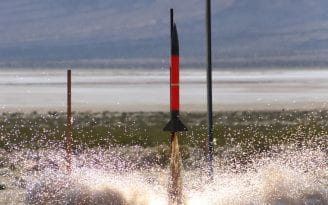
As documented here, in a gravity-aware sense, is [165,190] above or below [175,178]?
below

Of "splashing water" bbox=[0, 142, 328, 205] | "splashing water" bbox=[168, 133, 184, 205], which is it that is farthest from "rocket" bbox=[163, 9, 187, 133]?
"splashing water" bbox=[0, 142, 328, 205]

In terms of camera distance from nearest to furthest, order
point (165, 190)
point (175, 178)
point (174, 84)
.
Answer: point (174, 84)
point (175, 178)
point (165, 190)

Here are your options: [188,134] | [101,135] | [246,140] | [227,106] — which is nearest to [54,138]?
[101,135]

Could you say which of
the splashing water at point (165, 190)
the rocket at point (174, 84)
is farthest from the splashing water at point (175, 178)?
the splashing water at point (165, 190)

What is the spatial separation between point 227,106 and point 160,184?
4221 centimetres

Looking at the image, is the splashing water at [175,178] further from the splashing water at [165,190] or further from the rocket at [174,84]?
the splashing water at [165,190]

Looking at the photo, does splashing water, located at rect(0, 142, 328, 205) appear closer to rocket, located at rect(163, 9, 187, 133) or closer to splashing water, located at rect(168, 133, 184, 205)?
splashing water, located at rect(168, 133, 184, 205)

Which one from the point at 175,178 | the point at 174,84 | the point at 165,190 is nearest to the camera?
the point at 174,84

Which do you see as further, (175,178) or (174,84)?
(175,178)

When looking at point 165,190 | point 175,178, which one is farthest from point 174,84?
point 165,190

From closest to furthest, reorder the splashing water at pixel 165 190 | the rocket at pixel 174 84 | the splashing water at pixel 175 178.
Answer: the rocket at pixel 174 84 < the splashing water at pixel 175 178 < the splashing water at pixel 165 190

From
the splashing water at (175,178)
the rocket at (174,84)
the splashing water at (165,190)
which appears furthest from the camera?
the splashing water at (165,190)

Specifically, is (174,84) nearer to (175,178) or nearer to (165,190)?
(175,178)

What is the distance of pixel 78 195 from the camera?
1781 centimetres
